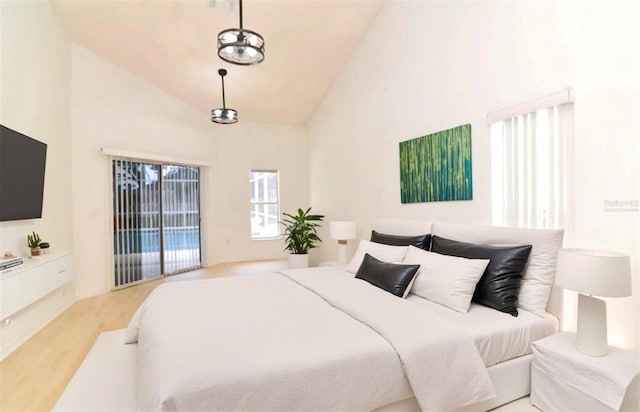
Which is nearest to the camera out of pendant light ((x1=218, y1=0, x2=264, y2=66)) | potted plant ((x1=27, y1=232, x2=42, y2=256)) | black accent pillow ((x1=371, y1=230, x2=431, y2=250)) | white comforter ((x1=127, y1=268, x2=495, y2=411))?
white comforter ((x1=127, y1=268, x2=495, y2=411))

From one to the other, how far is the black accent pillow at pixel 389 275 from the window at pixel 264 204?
450cm

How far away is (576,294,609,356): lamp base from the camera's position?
181 cm

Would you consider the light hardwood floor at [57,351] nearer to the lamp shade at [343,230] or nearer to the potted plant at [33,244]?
the potted plant at [33,244]

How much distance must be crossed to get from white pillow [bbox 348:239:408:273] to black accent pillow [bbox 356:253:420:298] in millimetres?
148

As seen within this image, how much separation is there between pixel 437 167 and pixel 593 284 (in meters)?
1.87

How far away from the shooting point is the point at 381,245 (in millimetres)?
3287

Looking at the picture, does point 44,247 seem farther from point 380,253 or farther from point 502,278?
point 502,278

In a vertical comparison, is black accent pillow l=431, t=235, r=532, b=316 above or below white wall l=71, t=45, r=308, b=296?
below

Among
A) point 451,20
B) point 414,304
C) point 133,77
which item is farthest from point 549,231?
point 133,77

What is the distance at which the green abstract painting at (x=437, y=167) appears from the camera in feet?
10.1

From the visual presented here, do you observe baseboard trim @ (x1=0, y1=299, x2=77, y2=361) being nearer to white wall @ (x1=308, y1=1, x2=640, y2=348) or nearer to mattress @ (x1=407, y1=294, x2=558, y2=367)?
mattress @ (x1=407, y1=294, x2=558, y2=367)

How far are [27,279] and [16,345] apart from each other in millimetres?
615

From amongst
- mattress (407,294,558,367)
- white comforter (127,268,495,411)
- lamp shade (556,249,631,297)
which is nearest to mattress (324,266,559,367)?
mattress (407,294,558,367)

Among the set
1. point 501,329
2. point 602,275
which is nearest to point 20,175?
point 501,329
